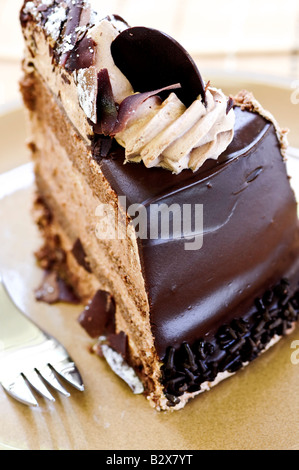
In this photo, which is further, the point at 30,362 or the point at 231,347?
the point at 30,362

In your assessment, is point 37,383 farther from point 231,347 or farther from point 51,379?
point 231,347

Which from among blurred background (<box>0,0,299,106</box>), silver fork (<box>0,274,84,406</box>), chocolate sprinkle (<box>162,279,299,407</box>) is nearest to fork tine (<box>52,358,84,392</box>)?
silver fork (<box>0,274,84,406</box>)

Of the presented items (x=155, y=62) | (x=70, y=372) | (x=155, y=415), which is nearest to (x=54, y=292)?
(x=70, y=372)

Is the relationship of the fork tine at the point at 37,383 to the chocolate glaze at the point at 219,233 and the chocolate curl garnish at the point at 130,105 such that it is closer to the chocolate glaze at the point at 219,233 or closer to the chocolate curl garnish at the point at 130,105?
the chocolate glaze at the point at 219,233

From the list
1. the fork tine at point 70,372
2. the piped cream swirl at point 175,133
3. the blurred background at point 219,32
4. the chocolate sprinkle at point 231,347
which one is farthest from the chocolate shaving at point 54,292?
the blurred background at point 219,32
